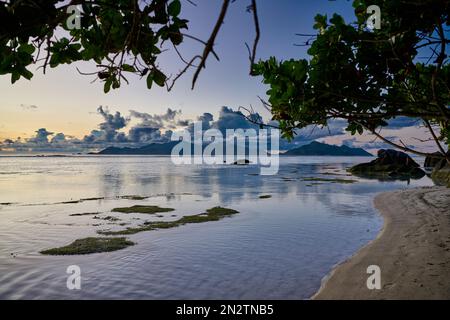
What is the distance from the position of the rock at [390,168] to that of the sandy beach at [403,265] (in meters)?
33.6

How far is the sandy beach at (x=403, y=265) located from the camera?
6.23m

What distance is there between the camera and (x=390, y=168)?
1896 inches

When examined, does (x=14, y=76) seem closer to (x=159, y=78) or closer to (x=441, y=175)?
(x=159, y=78)

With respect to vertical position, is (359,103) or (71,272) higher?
(359,103)

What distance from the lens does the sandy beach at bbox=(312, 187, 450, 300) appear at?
623cm

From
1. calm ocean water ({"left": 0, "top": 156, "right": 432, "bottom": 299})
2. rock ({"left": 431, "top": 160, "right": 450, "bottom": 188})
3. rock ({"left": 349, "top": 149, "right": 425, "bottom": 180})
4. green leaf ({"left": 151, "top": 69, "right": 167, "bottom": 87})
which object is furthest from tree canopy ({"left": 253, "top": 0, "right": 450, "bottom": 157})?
rock ({"left": 349, "top": 149, "right": 425, "bottom": 180})

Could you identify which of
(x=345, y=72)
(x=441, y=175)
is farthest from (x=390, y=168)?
(x=345, y=72)

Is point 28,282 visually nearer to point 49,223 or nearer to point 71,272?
point 71,272

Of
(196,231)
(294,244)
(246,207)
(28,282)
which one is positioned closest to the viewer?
(28,282)

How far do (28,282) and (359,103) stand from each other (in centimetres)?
846

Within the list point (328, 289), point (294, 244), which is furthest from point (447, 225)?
point (328, 289)

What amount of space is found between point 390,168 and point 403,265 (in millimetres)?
45148

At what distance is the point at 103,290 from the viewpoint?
7.50 metres


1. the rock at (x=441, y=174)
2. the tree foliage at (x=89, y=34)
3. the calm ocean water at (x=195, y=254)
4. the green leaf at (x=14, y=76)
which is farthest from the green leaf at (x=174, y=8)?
the rock at (x=441, y=174)
